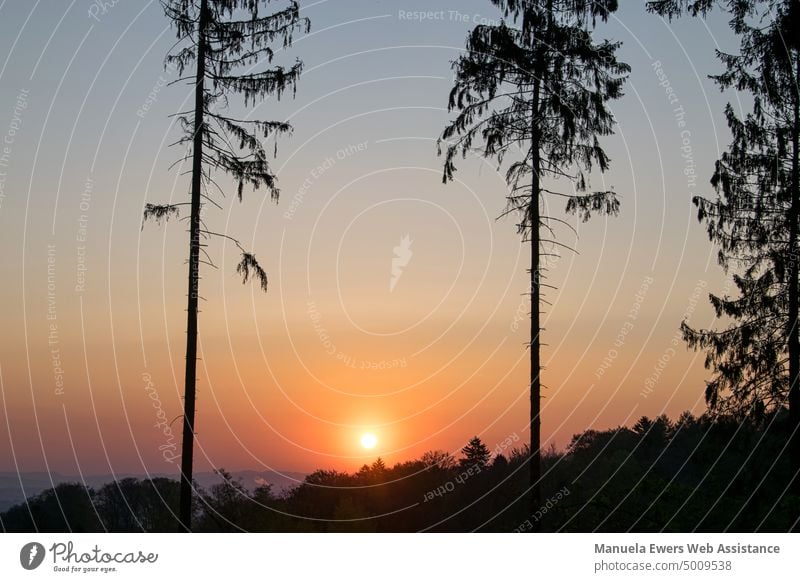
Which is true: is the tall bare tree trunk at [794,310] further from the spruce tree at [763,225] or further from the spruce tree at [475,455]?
the spruce tree at [475,455]

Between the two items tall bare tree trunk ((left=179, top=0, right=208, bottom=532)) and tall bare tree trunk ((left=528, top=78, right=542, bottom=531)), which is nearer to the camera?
tall bare tree trunk ((left=179, top=0, right=208, bottom=532))

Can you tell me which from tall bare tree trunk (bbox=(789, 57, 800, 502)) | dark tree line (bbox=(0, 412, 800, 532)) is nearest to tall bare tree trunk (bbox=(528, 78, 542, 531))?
dark tree line (bbox=(0, 412, 800, 532))

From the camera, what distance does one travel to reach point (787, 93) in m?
22.2

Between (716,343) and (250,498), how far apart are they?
68.6 feet

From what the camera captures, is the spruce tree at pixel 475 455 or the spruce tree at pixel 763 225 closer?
the spruce tree at pixel 763 225

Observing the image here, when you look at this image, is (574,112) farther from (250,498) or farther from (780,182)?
(250,498)

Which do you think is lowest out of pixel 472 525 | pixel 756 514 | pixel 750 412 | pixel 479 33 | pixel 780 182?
pixel 472 525
